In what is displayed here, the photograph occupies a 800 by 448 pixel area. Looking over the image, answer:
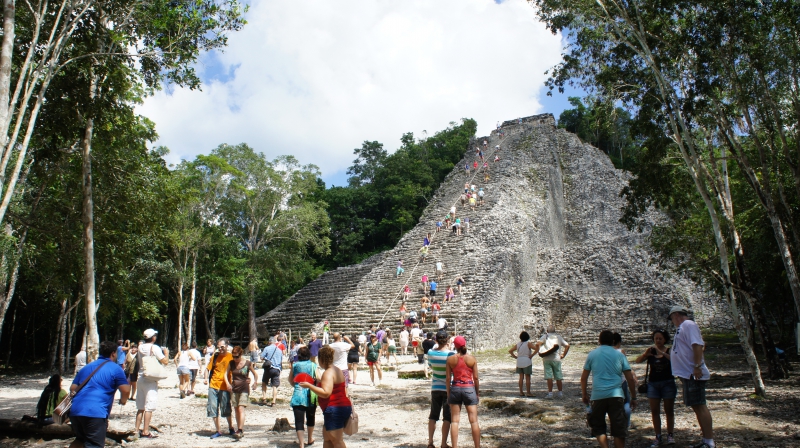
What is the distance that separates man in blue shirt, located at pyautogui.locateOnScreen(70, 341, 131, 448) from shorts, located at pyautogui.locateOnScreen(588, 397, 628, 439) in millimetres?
4008

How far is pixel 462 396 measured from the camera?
486cm

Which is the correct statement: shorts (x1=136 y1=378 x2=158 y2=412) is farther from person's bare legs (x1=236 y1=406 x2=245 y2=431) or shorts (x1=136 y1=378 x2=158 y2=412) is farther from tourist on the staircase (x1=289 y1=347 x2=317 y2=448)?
tourist on the staircase (x1=289 y1=347 x2=317 y2=448)

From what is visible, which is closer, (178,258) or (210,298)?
(178,258)

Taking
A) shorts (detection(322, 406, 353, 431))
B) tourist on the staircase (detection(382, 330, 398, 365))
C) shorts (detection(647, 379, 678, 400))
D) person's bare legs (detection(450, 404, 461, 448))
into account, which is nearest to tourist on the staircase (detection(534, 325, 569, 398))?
shorts (detection(647, 379, 678, 400))

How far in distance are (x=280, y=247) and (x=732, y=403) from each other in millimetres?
23168

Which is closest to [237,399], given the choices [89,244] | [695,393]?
[89,244]

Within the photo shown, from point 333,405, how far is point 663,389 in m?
3.21

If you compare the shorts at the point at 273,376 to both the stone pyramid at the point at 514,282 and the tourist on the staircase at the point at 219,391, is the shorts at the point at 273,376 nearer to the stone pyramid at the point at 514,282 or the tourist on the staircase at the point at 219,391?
the tourist on the staircase at the point at 219,391

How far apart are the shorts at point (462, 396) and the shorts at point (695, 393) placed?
1.94 m

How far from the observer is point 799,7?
7871 millimetres

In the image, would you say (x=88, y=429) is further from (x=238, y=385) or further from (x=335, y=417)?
(x=238, y=385)

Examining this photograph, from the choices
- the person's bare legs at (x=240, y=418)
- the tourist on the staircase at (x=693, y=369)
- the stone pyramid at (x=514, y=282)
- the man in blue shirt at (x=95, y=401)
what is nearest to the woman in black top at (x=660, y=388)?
the tourist on the staircase at (x=693, y=369)

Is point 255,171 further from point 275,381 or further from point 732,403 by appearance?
point 732,403

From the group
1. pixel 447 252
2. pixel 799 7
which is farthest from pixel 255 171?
pixel 799 7
